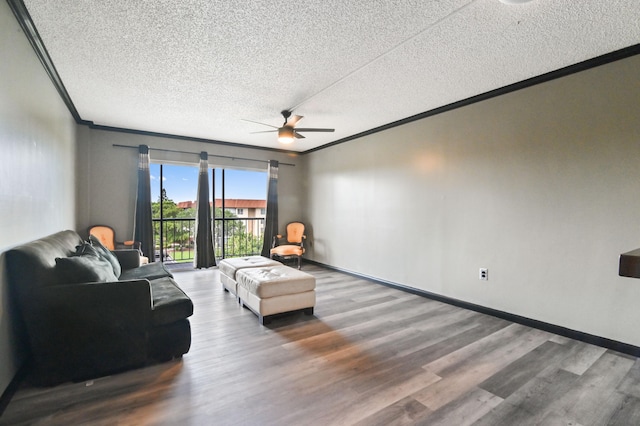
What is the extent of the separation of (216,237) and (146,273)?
2880mm

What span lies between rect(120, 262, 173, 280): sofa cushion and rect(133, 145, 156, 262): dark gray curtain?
1528mm

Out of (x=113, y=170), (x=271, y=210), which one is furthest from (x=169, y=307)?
Result: (x=271, y=210)

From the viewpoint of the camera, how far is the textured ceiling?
199cm

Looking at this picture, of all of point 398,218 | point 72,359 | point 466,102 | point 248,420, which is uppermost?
point 466,102

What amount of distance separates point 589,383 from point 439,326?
1.19 meters

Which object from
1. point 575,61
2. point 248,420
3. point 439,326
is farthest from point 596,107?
point 248,420

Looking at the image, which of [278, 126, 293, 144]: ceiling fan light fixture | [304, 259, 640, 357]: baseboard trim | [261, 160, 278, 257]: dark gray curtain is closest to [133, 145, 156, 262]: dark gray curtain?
[261, 160, 278, 257]: dark gray curtain

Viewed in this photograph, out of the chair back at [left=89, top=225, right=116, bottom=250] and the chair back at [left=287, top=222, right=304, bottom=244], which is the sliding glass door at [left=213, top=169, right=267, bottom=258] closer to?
the chair back at [left=287, top=222, right=304, bottom=244]

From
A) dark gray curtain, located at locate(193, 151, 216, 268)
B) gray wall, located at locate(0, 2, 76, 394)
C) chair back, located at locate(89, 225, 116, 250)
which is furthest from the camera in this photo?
dark gray curtain, located at locate(193, 151, 216, 268)

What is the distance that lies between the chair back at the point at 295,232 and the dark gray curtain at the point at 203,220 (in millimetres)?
1730

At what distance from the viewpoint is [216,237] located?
6277 mm

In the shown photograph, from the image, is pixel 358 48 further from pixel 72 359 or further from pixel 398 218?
pixel 72 359

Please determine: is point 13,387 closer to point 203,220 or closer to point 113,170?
point 203,220

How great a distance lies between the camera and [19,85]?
6.89ft
